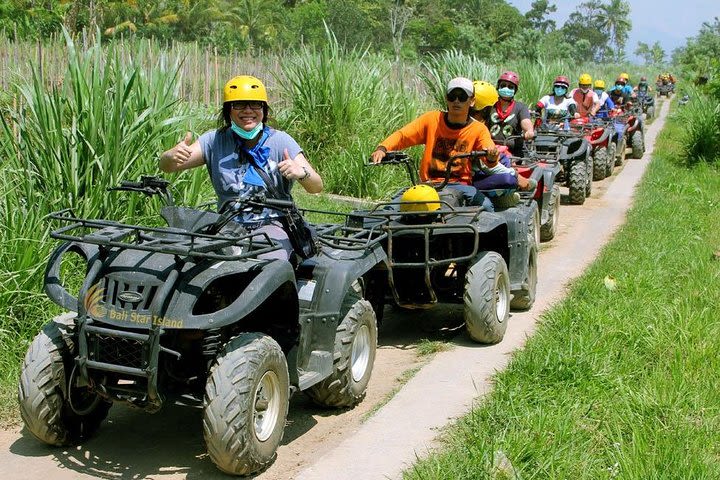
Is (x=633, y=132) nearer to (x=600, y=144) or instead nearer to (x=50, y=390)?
(x=600, y=144)

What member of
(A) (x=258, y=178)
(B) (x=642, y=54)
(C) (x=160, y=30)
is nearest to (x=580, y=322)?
(A) (x=258, y=178)

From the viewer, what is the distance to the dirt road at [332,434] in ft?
15.8

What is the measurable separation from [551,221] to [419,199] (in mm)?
5148

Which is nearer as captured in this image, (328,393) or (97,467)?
(97,467)

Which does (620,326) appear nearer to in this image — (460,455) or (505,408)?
(505,408)

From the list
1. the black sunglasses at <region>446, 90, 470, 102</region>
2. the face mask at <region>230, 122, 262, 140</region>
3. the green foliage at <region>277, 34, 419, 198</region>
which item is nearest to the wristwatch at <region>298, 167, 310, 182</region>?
the face mask at <region>230, 122, 262, 140</region>

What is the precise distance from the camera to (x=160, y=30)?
2023 inches

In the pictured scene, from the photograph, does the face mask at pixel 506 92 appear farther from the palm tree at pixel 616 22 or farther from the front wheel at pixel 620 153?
the palm tree at pixel 616 22

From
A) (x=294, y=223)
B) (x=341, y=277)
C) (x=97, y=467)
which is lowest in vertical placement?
(x=97, y=467)

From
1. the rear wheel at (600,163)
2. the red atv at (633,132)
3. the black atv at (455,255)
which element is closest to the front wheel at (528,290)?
the black atv at (455,255)

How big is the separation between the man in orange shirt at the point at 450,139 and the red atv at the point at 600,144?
28.8 ft

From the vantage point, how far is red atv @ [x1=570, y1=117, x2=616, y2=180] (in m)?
16.6

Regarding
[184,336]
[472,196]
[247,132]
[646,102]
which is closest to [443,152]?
[472,196]

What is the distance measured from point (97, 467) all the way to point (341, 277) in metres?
1.75
